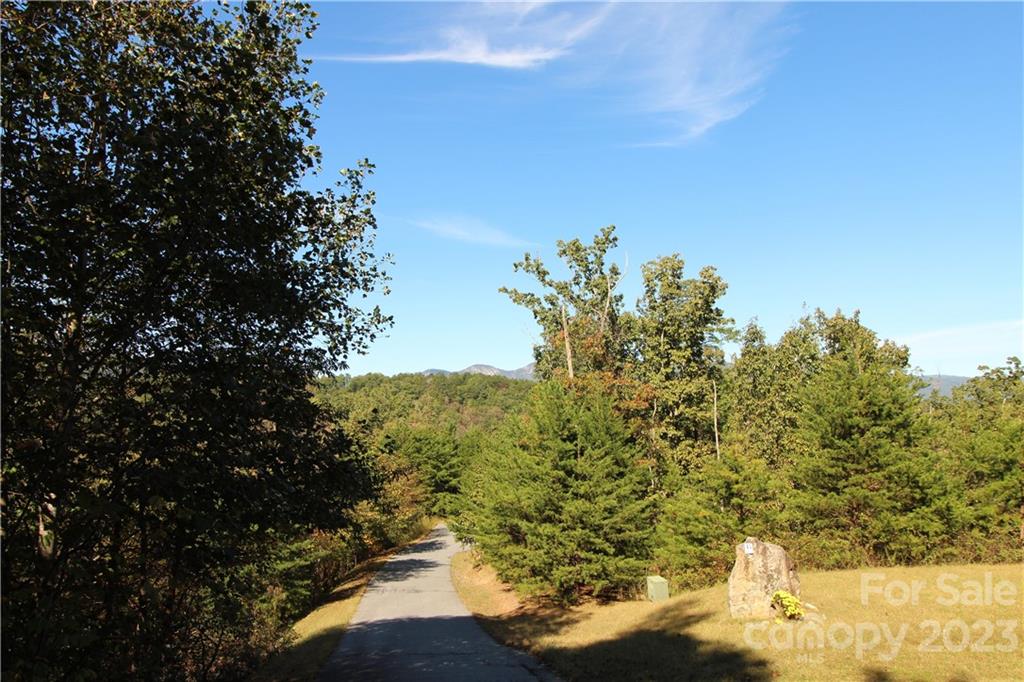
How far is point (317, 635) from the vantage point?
61.5 feet

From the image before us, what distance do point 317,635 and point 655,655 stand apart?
11.8m

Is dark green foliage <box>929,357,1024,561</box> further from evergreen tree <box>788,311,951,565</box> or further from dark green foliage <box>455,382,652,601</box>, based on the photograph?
dark green foliage <box>455,382,652,601</box>

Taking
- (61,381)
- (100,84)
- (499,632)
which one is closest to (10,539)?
(61,381)

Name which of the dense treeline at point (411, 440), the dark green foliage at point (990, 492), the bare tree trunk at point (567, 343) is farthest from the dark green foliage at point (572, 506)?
the dark green foliage at point (990, 492)

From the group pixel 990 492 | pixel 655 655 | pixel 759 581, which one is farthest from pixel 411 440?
pixel 655 655

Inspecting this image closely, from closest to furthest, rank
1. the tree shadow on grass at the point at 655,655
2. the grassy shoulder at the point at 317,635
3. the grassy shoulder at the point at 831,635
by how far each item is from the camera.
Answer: the grassy shoulder at the point at 831,635, the tree shadow on grass at the point at 655,655, the grassy shoulder at the point at 317,635

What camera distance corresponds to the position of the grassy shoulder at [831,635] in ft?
32.8

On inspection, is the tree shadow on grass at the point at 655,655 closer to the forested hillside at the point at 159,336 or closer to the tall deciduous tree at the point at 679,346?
the forested hillside at the point at 159,336

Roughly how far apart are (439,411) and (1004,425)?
103 m

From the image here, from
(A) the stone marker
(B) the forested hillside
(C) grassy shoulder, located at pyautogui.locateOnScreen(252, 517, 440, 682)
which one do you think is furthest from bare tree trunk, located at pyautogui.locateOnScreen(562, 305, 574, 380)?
(B) the forested hillside

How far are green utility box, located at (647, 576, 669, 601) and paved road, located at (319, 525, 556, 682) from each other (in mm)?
5679

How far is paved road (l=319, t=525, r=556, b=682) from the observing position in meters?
13.0

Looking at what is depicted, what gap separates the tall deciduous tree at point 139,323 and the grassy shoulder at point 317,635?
697 cm

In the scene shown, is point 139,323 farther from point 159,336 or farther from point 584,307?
point 584,307
